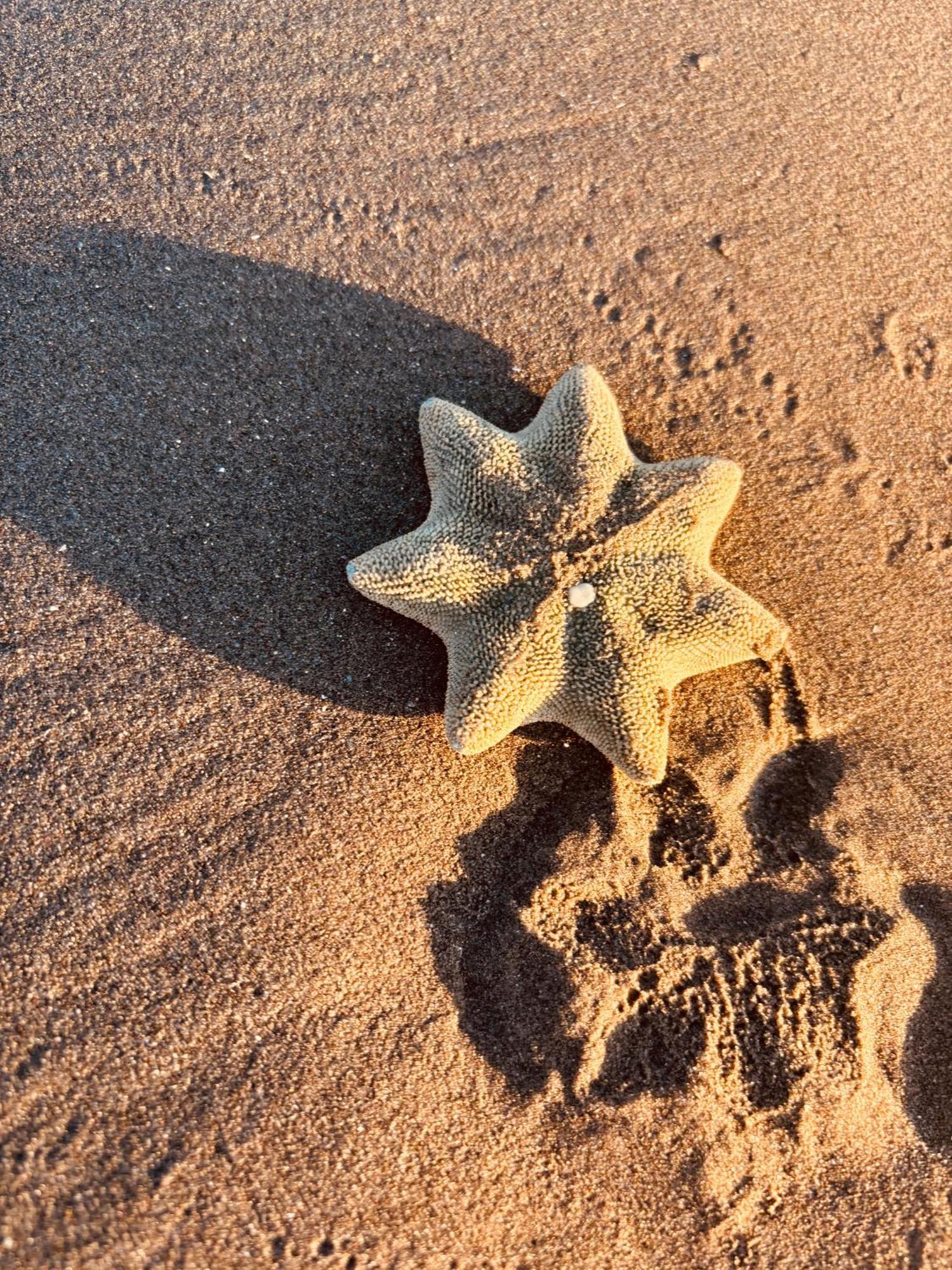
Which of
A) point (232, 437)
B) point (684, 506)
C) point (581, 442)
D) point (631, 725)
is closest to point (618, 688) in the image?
point (631, 725)

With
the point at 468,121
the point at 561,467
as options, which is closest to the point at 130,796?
the point at 561,467

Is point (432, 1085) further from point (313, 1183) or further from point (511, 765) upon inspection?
point (511, 765)

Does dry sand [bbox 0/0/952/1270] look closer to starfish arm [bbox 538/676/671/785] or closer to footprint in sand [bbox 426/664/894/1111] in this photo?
footprint in sand [bbox 426/664/894/1111]

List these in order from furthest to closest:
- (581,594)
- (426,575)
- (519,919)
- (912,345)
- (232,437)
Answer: (912,345), (232,437), (519,919), (426,575), (581,594)

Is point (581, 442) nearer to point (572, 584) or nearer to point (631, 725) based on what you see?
point (572, 584)

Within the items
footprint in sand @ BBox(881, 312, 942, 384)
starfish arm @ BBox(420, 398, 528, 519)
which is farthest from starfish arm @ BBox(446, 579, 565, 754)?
footprint in sand @ BBox(881, 312, 942, 384)

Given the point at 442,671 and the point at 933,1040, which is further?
the point at 442,671
